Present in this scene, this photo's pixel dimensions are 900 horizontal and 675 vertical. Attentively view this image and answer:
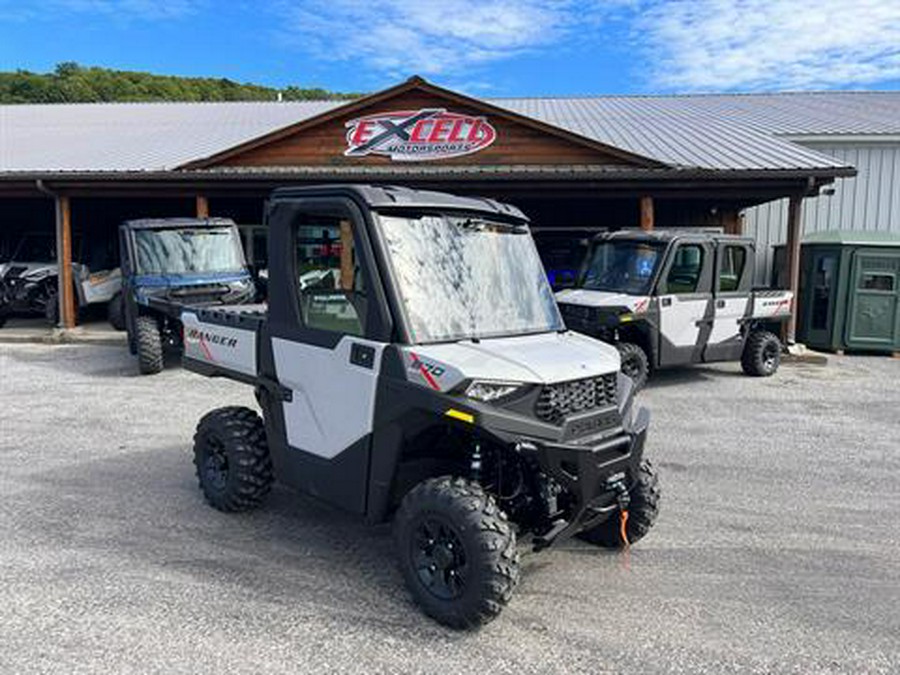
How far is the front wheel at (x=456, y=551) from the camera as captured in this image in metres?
2.94

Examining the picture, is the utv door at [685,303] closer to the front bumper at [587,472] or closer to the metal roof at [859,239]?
the metal roof at [859,239]

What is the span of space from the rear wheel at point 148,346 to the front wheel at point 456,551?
22.3 ft

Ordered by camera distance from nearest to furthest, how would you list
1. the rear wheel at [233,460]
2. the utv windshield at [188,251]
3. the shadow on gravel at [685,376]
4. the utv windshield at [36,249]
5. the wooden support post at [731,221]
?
the rear wheel at [233,460], the shadow on gravel at [685,376], the utv windshield at [188,251], the utv windshield at [36,249], the wooden support post at [731,221]

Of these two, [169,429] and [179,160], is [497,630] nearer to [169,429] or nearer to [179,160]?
[169,429]

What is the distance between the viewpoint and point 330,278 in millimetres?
3549

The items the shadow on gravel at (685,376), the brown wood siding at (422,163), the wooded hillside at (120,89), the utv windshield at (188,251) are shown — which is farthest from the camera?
the wooded hillside at (120,89)

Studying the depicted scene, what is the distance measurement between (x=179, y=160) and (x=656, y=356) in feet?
34.5

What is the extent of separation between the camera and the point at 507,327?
142 inches

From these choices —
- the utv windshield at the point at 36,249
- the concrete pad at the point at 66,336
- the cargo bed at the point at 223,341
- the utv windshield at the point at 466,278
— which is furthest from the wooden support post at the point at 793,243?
the utv windshield at the point at 36,249

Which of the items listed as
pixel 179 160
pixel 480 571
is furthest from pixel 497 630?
pixel 179 160

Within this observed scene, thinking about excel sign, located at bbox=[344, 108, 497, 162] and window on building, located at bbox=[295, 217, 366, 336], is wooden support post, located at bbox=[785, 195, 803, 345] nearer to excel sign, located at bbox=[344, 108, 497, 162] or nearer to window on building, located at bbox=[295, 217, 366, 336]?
excel sign, located at bbox=[344, 108, 497, 162]

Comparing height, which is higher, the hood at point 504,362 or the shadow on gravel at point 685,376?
the hood at point 504,362

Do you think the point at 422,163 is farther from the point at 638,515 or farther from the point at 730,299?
the point at 638,515

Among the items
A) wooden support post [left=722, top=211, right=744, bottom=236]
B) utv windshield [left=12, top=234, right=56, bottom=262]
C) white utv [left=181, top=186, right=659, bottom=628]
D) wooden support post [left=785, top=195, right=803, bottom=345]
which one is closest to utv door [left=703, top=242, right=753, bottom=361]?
wooden support post [left=785, top=195, right=803, bottom=345]
